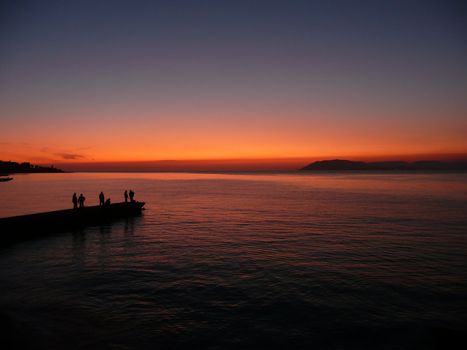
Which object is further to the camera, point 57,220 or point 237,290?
point 57,220

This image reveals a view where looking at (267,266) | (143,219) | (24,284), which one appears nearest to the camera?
(24,284)

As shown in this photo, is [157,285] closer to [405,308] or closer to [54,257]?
[54,257]

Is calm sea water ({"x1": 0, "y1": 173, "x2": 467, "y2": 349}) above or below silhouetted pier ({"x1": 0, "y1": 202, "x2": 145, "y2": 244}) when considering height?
below

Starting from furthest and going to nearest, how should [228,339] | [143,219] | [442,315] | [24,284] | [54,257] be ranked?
[143,219], [54,257], [24,284], [442,315], [228,339]

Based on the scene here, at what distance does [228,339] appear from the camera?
34.9ft

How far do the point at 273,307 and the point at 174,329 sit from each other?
14.0 ft

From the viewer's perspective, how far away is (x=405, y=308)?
13.0 meters

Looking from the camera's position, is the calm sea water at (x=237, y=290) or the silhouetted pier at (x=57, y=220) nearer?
the calm sea water at (x=237, y=290)

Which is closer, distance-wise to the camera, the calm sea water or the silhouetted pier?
the calm sea water

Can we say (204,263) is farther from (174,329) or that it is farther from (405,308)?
(405,308)

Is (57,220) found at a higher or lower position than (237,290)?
higher

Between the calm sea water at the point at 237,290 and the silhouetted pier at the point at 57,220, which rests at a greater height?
the silhouetted pier at the point at 57,220

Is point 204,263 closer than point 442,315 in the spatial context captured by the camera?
No

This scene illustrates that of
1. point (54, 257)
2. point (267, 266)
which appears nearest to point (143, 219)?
point (54, 257)
